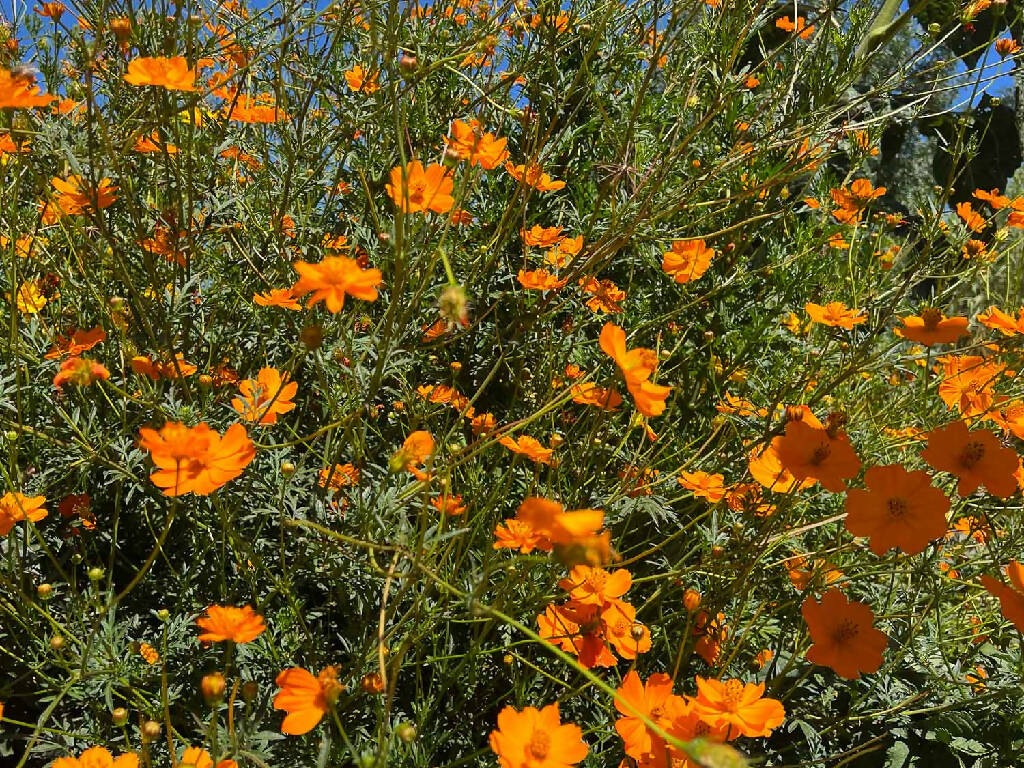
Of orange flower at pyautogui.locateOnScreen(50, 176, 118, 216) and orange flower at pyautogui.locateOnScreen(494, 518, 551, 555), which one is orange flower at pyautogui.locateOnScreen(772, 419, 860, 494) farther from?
orange flower at pyautogui.locateOnScreen(50, 176, 118, 216)

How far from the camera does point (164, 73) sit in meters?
1.14

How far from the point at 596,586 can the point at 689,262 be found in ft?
2.83

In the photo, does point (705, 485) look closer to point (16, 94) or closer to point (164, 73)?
point (164, 73)

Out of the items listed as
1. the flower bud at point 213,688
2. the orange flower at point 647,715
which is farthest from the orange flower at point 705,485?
the flower bud at point 213,688

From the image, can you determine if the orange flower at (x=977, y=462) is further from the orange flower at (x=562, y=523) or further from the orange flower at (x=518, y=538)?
the orange flower at (x=562, y=523)

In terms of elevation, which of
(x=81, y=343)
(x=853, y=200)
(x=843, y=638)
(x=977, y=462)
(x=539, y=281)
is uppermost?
(x=853, y=200)

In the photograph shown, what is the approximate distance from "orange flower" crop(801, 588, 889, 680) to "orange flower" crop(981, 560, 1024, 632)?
0.17 m

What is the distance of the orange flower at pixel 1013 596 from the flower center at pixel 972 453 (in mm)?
160

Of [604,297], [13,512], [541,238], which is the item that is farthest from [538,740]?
[541,238]

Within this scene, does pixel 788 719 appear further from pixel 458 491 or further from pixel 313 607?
pixel 313 607

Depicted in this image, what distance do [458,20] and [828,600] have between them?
6.38 feet

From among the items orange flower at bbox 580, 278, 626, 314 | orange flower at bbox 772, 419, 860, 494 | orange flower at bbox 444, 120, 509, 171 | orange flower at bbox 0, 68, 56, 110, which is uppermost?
orange flower at bbox 580, 278, 626, 314

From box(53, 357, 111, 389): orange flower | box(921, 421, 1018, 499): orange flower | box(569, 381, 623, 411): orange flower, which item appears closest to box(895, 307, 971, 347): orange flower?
box(921, 421, 1018, 499): orange flower

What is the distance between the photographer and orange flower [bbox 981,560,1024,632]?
100 cm
